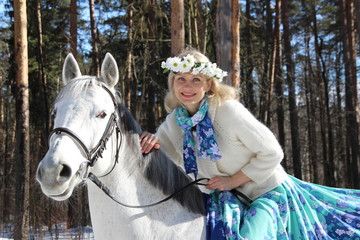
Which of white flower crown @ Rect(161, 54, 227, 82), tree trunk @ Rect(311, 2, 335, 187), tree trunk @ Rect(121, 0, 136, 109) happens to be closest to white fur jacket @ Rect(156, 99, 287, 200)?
white flower crown @ Rect(161, 54, 227, 82)

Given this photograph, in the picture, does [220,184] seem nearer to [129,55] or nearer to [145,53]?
[145,53]

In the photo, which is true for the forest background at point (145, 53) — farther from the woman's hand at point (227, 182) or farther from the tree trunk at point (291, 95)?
the woman's hand at point (227, 182)

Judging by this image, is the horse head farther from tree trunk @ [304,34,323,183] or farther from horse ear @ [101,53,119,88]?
tree trunk @ [304,34,323,183]

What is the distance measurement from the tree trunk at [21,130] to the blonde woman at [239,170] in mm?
6106

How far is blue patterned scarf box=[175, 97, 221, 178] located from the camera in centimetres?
260

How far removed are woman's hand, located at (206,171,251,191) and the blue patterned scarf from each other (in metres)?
0.17

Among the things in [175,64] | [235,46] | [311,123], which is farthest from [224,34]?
[311,123]

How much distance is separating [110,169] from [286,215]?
51.3 inches

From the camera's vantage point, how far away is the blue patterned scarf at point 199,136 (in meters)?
2.60

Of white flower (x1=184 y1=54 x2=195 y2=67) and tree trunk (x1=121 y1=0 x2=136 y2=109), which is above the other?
tree trunk (x1=121 y1=0 x2=136 y2=109)

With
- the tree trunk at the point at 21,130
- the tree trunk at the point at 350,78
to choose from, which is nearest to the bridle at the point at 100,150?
the tree trunk at the point at 21,130

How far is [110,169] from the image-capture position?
2.21 meters

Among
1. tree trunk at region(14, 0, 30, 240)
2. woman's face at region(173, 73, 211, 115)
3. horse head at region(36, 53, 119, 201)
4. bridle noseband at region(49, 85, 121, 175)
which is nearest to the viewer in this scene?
horse head at region(36, 53, 119, 201)

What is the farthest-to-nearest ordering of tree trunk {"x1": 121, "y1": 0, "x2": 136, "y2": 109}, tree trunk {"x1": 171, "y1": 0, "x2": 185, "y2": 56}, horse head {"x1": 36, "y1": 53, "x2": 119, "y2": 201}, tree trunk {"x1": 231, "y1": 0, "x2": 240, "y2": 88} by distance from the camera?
tree trunk {"x1": 121, "y1": 0, "x2": 136, "y2": 109}, tree trunk {"x1": 231, "y1": 0, "x2": 240, "y2": 88}, tree trunk {"x1": 171, "y1": 0, "x2": 185, "y2": 56}, horse head {"x1": 36, "y1": 53, "x2": 119, "y2": 201}
